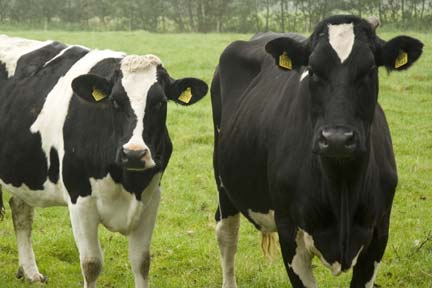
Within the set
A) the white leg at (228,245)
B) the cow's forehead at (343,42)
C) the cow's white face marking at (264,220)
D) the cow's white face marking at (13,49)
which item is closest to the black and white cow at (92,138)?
the cow's white face marking at (13,49)

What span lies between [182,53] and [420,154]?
1240 centimetres

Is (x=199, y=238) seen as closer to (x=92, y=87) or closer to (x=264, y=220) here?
(x=264, y=220)

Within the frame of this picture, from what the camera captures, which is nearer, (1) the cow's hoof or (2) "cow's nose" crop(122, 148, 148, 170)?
(2) "cow's nose" crop(122, 148, 148, 170)

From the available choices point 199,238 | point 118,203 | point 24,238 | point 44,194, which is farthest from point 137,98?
point 199,238

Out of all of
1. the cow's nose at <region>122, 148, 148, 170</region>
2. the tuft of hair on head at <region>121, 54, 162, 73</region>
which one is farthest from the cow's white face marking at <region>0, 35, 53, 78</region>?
the cow's nose at <region>122, 148, 148, 170</region>

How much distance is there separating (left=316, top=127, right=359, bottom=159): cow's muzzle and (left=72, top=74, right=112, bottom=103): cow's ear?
1.89 m

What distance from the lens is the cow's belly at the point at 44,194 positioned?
602 centimetres

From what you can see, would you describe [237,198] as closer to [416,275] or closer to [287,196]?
[287,196]

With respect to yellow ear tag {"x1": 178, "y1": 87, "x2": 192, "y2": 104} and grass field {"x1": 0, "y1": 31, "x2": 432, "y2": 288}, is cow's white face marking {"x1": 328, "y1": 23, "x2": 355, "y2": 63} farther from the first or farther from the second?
grass field {"x1": 0, "y1": 31, "x2": 432, "y2": 288}

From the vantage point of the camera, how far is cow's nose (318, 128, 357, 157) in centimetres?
420

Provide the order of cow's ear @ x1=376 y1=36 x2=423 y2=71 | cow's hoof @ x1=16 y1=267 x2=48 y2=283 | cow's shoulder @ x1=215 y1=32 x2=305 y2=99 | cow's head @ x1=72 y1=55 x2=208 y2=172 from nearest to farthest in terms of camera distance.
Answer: cow's ear @ x1=376 y1=36 x2=423 y2=71, cow's head @ x1=72 y1=55 x2=208 y2=172, cow's shoulder @ x1=215 y1=32 x2=305 y2=99, cow's hoof @ x1=16 y1=267 x2=48 y2=283

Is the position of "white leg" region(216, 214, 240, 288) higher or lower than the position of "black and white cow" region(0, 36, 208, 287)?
lower

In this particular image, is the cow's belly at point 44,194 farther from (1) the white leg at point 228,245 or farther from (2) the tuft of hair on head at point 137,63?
(1) the white leg at point 228,245

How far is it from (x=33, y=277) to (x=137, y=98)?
2.52 m
